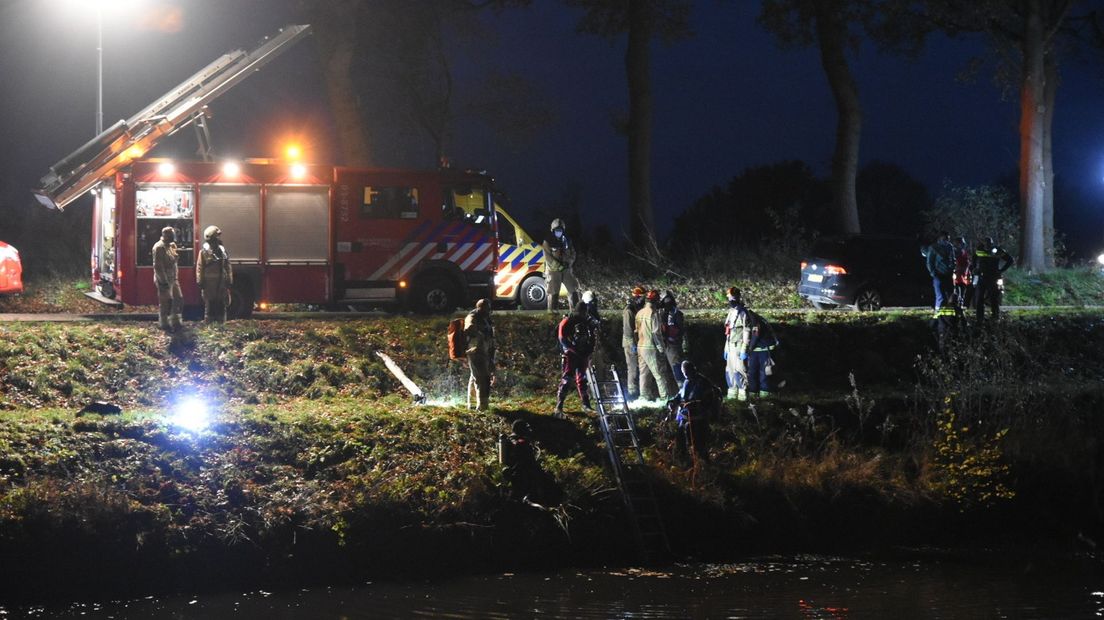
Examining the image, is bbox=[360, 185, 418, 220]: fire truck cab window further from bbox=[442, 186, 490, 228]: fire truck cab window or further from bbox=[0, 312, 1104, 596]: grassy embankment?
bbox=[0, 312, 1104, 596]: grassy embankment

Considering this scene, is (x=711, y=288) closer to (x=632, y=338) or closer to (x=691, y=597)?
(x=632, y=338)

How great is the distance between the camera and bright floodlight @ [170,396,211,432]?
1560cm

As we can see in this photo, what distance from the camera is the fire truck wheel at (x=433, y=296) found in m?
22.0

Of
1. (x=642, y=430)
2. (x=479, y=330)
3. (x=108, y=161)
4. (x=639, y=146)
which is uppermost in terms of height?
(x=639, y=146)

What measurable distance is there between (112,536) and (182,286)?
7.79m

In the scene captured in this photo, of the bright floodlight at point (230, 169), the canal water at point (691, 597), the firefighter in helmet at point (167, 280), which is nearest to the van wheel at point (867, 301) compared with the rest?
the canal water at point (691, 597)

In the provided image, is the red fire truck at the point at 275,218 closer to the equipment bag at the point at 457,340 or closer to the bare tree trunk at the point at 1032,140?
the equipment bag at the point at 457,340

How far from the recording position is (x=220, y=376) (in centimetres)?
1852

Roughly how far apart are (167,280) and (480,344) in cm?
541

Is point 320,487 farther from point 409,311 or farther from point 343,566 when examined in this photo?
point 409,311

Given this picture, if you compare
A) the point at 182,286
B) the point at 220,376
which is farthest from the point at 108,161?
the point at 220,376

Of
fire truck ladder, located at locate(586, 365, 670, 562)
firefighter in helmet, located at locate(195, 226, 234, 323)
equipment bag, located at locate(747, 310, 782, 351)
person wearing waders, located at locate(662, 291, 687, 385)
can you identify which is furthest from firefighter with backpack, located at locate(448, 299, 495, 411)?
firefighter in helmet, located at locate(195, 226, 234, 323)

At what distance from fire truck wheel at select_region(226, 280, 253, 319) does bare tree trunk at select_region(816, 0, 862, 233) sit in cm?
1505

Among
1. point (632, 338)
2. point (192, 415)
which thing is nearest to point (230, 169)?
point (192, 415)
